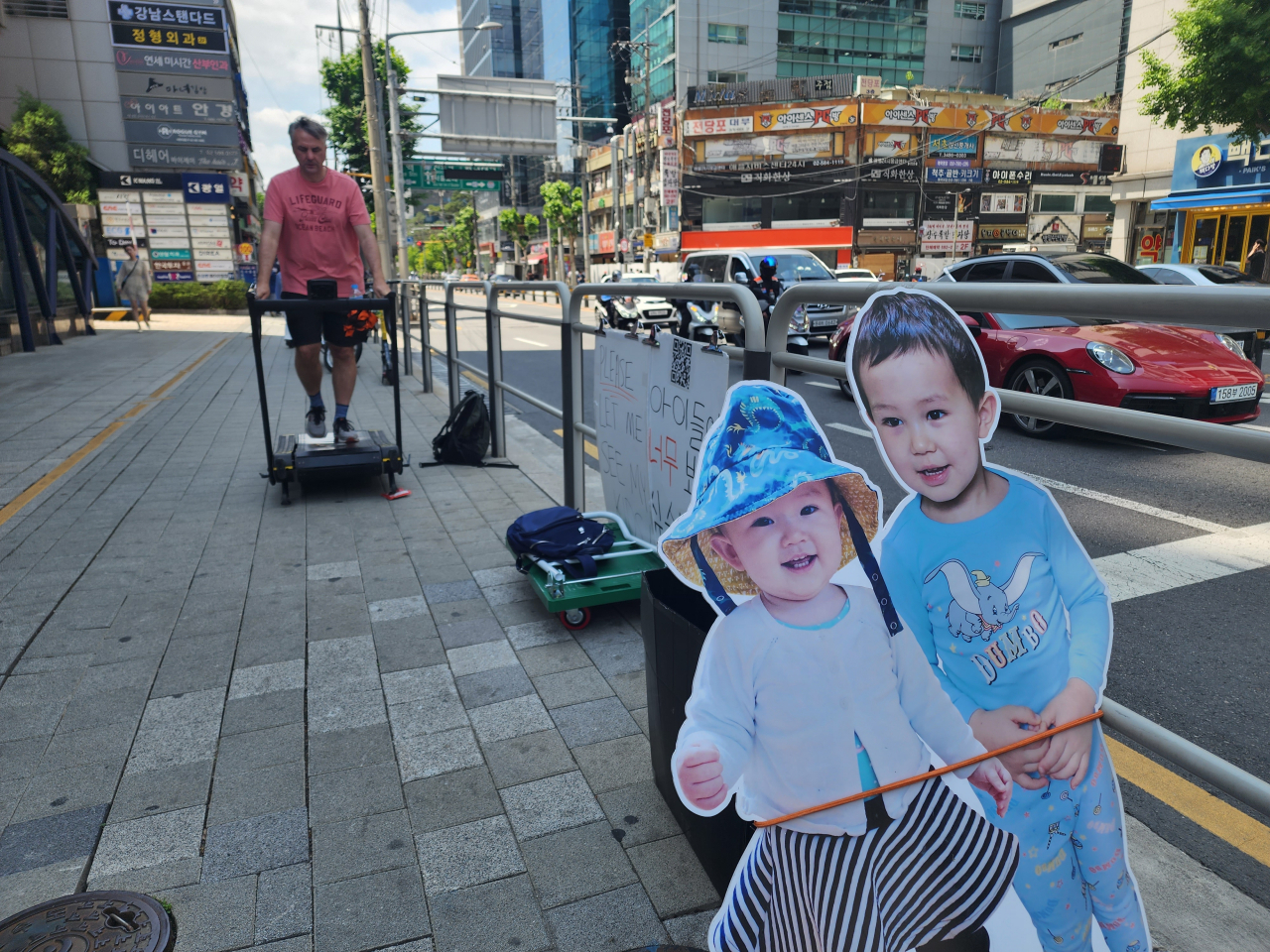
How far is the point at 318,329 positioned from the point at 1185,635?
5426mm

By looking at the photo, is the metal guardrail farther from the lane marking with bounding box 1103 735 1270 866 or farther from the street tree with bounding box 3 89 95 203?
the street tree with bounding box 3 89 95 203

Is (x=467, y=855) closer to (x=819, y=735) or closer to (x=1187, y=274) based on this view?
(x=819, y=735)

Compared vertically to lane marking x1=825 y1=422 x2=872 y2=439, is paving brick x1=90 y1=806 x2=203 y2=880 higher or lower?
lower

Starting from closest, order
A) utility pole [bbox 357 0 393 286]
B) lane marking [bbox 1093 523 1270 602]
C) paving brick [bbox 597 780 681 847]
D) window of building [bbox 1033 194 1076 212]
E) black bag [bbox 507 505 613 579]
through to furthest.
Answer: lane marking [bbox 1093 523 1270 602]
paving brick [bbox 597 780 681 847]
black bag [bbox 507 505 613 579]
utility pole [bbox 357 0 393 286]
window of building [bbox 1033 194 1076 212]

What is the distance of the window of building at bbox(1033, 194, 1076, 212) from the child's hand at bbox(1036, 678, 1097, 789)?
56.8 meters

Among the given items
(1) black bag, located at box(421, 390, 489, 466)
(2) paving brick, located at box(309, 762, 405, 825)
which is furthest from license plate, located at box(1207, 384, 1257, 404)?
(1) black bag, located at box(421, 390, 489, 466)

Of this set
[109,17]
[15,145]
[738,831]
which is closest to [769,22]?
[109,17]

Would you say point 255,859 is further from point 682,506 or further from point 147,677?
point 682,506

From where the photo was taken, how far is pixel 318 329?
5875 mm

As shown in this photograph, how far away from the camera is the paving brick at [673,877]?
215 cm

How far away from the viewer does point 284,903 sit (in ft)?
7.08

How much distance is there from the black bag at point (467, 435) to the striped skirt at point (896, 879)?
5.74 meters

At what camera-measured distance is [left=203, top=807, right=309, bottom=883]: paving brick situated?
2.29 metres

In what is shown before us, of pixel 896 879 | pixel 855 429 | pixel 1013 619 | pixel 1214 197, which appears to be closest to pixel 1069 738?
pixel 1013 619
